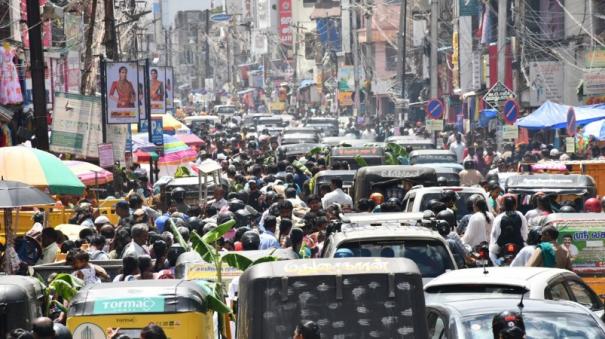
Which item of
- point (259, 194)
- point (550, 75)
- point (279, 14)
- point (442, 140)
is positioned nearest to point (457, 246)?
point (259, 194)

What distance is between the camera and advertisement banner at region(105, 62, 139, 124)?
30.8 metres

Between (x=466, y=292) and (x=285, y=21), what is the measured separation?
147 meters

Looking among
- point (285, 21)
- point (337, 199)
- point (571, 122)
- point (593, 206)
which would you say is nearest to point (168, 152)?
point (571, 122)

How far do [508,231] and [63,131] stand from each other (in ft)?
38.9

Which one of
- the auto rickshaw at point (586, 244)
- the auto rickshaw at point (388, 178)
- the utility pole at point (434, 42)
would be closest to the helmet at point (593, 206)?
the auto rickshaw at point (586, 244)

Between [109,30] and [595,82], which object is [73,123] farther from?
[595,82]

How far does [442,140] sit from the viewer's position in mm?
54875

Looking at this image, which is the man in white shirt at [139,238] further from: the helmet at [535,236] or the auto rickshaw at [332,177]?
the auto rickshaw at [332,177]

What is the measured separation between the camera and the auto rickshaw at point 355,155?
97.6ft

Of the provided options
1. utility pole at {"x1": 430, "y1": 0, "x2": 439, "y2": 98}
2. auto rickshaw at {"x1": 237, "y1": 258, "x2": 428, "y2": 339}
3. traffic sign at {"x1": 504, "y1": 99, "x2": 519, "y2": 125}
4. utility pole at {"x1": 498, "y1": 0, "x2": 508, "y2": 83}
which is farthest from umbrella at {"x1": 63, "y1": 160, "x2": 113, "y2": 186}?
utility pole at {"x1": 430, "y1": 0, "x2": 439, "y2": 98}

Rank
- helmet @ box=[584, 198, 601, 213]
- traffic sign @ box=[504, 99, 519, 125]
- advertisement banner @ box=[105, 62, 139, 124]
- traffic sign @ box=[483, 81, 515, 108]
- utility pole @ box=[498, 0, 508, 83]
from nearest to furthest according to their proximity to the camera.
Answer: helmet @ box=[584, 198, 601, 213]
advertisement banner @ box=[105, 62, 139, 124]
traffic sign @ box=[504, 99, 519, 125]
traffic sign @ box=[483, 81, 515, 108]
utility pole @ box=[498, 0, 508, 83]

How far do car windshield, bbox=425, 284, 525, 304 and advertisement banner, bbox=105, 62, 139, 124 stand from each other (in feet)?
66.7

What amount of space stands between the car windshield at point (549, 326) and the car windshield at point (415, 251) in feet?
10.2

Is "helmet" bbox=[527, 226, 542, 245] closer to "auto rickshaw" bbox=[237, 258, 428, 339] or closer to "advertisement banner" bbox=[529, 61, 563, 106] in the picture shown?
"auto rickshaw" bbox=[237, 258, 428, 339]
